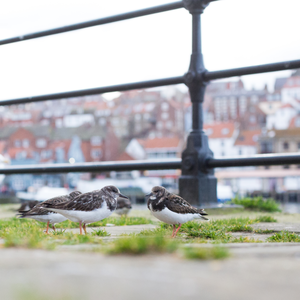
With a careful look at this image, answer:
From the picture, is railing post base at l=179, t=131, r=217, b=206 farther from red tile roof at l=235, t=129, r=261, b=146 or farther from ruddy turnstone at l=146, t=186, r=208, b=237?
red tile roof at l=235, t=129, r=261, b=146

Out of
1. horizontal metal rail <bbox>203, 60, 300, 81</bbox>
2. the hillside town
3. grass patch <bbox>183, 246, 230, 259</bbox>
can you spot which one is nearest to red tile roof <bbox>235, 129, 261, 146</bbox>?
the hillside town

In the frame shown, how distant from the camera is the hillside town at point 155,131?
82.0 meters

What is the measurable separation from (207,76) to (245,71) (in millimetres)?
408

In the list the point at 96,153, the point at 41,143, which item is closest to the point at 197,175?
the point at 96,153

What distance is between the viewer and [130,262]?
145cm

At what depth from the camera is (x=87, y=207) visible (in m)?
2.83

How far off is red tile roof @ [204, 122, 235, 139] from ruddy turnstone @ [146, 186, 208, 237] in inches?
3338

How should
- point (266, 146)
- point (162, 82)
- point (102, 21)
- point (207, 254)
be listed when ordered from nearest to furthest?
1. point (207, 254)
2. point (162, 82)
3. point (102, 21)
4. point (266, 146)

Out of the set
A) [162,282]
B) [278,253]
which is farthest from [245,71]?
[162,282]

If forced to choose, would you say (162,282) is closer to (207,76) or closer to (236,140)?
(207,76)

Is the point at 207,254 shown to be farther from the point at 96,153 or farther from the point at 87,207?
the point at 96,153

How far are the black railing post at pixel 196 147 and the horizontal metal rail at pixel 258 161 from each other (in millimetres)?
110

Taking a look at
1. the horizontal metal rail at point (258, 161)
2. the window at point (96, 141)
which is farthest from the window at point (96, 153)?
the horizontal metal rail at point (258, 161)

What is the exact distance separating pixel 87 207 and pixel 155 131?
319 feet
